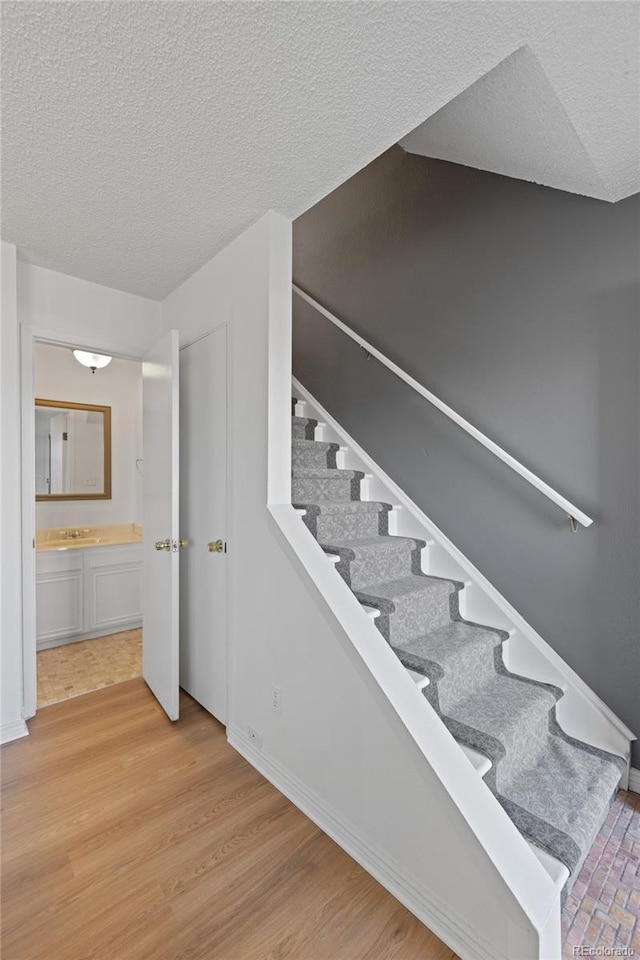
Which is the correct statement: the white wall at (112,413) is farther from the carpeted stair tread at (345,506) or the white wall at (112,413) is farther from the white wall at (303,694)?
the carpeted stair tread at (345,506)

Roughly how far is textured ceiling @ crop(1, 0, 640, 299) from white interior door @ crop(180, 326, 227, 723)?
72 cm

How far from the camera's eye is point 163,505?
7.98 feet

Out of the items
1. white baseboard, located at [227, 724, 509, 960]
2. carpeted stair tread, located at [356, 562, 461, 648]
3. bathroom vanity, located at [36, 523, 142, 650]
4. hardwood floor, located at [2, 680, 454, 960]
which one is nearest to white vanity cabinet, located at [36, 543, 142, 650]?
bathroom vanity, located at [36, 523, 142, 650]

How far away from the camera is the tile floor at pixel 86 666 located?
8.75ft

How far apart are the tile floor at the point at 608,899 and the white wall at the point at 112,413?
3.99m

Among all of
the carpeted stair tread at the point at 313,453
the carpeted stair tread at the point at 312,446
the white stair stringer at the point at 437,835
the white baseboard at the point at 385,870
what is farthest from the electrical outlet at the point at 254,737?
the carpeted stair tread at the point at 312,446

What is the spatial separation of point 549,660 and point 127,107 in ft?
8.83

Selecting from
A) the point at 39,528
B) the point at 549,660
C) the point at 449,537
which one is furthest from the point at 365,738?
the point at 39,528

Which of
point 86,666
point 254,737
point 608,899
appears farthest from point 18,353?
point 608,899

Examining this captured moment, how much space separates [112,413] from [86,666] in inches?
87.5

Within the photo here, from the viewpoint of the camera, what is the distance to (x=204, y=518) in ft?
7.99

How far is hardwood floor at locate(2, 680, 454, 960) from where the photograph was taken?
1.23 m

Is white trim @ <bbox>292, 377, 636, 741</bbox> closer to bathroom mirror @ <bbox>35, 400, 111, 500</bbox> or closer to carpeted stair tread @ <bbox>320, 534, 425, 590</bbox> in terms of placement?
carpeted stair tread @ <bbox>320, 534, 425, 590</bbox>

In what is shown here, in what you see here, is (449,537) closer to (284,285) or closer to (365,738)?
(365,738)
